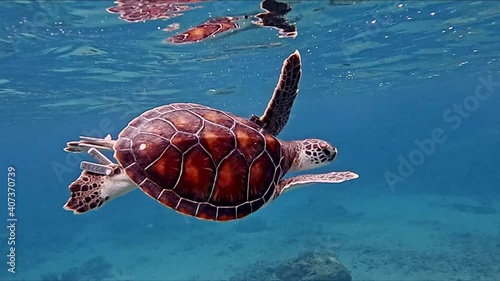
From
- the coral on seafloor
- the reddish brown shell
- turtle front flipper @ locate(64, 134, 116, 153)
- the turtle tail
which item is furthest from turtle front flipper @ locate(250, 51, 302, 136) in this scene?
the coral on seafloor

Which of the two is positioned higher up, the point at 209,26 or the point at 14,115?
the point at 209,26

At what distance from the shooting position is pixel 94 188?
4906 mm

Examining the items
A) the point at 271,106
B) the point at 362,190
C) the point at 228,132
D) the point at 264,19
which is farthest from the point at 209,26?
the point at 362,190

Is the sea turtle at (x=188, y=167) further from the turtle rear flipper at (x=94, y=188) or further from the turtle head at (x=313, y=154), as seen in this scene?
the turtle head at (x=313, y=154)

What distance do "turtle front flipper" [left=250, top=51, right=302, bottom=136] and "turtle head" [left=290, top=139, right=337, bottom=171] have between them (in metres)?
0.55

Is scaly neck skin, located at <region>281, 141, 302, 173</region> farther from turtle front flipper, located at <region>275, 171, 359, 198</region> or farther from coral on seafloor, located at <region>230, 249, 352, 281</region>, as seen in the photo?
coral on seafloor, located at <region>230, 249, 352, 281</region>

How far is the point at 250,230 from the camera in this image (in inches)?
976

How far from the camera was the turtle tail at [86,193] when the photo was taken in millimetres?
4766

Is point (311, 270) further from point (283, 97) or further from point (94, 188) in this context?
point (94, 188)

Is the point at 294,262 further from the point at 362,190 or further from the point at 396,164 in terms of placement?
the point at 396,164

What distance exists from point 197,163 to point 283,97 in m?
1.88

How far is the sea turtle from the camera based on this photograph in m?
4.72

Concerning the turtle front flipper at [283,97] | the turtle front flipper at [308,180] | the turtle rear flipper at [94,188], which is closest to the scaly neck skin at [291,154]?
the turtle front flipper at [283,97]

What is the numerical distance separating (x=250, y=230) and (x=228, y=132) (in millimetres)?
20566
